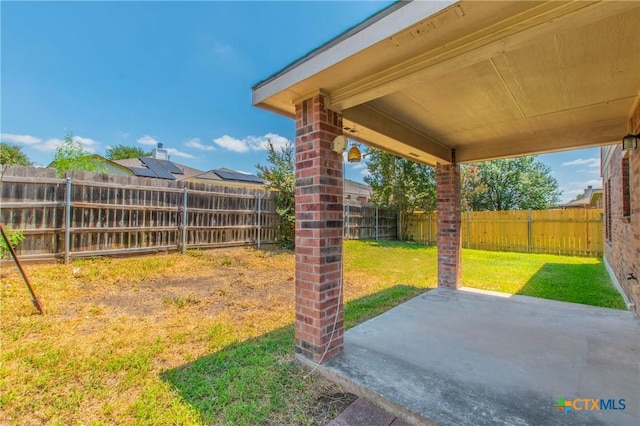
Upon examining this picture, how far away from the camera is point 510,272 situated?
726 centimetres

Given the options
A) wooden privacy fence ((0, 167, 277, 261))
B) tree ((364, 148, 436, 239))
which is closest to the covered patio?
wooden privacy fence ((0, 167, 277, 261))

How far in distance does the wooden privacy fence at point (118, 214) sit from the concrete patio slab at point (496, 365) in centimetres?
612

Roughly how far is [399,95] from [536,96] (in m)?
1.39

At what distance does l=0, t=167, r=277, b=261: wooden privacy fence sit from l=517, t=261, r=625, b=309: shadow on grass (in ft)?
24.2

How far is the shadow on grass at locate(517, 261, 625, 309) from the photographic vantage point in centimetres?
475

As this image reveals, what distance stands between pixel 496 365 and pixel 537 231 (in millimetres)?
10764

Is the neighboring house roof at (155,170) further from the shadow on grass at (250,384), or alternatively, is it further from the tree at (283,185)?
the shadow on grass at (250,384)

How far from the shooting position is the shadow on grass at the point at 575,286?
4.75m

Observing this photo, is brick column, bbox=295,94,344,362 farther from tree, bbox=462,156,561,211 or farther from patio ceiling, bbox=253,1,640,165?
tree, bbox=462,156,561,211

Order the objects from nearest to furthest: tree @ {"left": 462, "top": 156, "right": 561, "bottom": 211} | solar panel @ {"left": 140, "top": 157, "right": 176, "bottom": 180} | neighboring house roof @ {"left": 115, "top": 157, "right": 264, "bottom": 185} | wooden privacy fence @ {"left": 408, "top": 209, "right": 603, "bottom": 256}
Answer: wooden privacy fence @ {"left": 408, "top": 209, "right": 603, "bottom": 256} → solar panel @ {"left": 140, "top": 157, "right": 176, "bottom": 180} → neighboring house roof @ {"left": 115, "top": 157, "right": 264, "bottom": 185} → tree @ {"left": 462, "top": 156, "right": 561, "bottom": 211}

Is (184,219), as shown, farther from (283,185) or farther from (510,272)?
(510,272)

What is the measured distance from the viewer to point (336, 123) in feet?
8.73

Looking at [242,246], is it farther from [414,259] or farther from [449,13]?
[449,13]

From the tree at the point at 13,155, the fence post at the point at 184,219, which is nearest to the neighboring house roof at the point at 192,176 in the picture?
the tree at the point at 13,155
